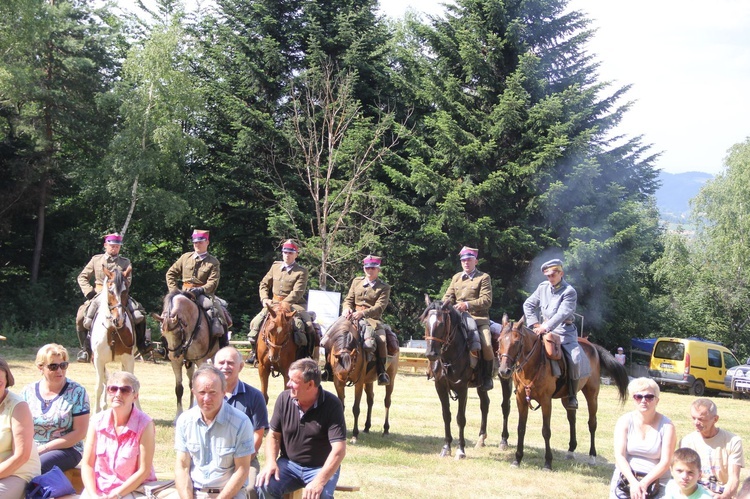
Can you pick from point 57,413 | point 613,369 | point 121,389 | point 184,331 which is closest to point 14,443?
point 57,413

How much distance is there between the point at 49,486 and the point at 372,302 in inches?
272

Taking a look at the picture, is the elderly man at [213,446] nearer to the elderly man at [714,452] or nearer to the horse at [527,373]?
the elderly man at [714,452]

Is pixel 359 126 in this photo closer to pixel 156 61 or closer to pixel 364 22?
pixel 364 22

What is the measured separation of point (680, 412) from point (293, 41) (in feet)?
73.0

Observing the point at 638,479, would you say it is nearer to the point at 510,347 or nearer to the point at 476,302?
the point at 510,347

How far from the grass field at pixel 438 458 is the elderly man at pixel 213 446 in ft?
5.11

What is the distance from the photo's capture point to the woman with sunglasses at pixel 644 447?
270 inches

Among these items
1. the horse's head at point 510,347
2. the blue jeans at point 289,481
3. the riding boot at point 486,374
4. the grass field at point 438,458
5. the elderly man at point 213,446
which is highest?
the horse's head at point 510,347

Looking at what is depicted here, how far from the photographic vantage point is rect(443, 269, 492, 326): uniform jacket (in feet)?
39.6

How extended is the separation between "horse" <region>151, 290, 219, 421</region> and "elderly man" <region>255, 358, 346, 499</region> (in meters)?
5.60

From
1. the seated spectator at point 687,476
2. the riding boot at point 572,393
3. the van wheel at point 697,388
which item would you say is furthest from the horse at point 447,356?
the van wheel at point 697,388

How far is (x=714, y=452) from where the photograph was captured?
6.61 meters

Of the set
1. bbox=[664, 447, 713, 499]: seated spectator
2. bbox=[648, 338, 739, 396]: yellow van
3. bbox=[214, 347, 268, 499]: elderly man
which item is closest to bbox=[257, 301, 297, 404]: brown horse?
bbox=[214, 347, 268, 499]: elderly man

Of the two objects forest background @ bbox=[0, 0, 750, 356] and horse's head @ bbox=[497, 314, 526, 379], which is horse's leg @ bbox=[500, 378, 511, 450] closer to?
horse's head @ bbox=[497, 314, 526, 379]
